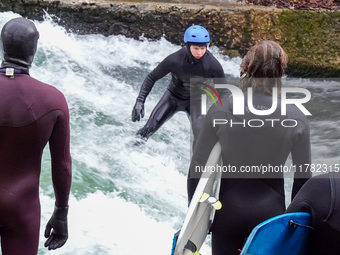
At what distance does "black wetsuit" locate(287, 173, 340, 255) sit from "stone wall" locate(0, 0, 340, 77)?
7.67m

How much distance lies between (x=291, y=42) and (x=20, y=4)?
5392 millimetres

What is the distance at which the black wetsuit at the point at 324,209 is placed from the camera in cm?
126

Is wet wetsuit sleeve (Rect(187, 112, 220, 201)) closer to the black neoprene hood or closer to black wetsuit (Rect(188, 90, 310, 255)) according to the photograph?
black wetsuit (Rect(188, 90, 310, 255))

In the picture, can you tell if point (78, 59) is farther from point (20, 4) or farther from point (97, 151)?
point (97, 151)

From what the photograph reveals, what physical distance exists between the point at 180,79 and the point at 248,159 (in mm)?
2649

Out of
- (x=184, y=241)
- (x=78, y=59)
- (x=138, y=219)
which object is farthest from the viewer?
(x=78, y=59)

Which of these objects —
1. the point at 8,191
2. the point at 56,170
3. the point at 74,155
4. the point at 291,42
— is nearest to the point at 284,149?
the point at 56,170

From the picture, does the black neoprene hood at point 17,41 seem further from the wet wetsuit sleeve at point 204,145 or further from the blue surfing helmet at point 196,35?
the blue surfing helmet at point 196,35

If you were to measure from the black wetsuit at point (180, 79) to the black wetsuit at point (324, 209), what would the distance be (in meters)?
2.76

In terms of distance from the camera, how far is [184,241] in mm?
1802

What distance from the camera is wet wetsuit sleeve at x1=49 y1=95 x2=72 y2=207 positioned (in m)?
1.99

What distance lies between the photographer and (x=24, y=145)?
1.91 meters

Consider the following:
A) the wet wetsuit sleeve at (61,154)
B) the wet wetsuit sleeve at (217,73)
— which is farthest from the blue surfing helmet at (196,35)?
the wet wetsuit sleeve at (61,154)

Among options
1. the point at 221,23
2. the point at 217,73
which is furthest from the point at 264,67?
the point at 221,23
